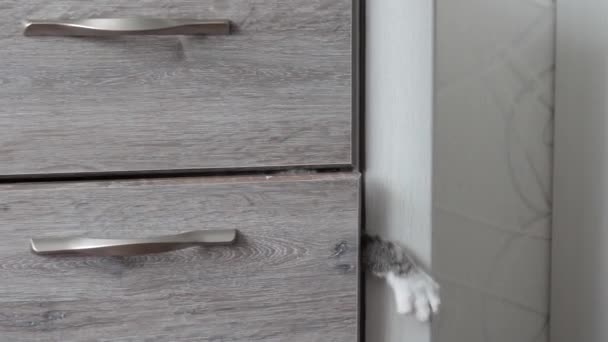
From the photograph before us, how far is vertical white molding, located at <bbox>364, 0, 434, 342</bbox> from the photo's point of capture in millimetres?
450

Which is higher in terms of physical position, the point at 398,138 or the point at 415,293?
the point at 398,138

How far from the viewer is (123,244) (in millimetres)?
424

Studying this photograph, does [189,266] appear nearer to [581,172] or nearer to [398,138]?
[398,138]

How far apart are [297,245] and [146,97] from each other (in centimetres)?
17

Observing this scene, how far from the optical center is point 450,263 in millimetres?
870

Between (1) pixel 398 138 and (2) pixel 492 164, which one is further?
(2) pixel 492 164

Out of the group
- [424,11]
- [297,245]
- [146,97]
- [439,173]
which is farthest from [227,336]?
[439,173]

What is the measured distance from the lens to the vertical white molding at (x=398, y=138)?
1.48ft

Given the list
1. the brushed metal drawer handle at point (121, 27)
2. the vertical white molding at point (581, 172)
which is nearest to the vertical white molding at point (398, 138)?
the brushed metal drawer handle at point (121, 27)

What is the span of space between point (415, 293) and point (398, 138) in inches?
5.1

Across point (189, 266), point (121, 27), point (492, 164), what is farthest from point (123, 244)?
point (492, 164)

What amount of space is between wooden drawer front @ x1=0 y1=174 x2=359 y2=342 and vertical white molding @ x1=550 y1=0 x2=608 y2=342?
53cm

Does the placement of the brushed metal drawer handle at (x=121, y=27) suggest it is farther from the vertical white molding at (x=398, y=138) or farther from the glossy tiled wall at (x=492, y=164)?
the glossy tiled wall at (x=492, y=164)

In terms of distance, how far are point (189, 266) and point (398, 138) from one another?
20 cm
